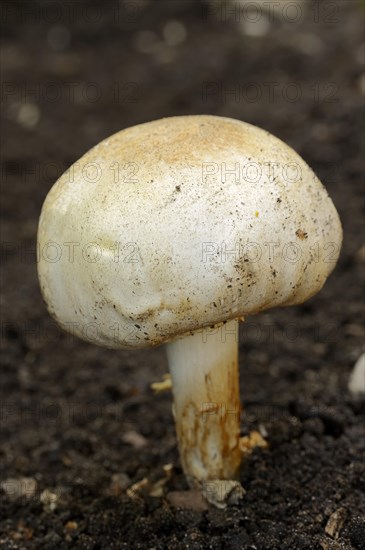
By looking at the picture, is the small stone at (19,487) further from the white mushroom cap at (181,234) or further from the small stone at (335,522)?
the small stone at (335,522)

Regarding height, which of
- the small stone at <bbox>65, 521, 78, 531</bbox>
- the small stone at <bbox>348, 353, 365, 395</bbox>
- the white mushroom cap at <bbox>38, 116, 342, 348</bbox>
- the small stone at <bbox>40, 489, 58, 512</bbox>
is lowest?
the small stone at <bbox>65, 521, 78, 531</bbox>

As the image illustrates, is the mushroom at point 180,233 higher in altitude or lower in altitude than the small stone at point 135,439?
higher

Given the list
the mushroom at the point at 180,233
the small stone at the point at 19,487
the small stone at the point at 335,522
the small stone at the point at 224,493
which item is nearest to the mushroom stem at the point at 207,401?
the small stone at the point at 224,493

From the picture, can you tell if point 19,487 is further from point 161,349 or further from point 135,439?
point 161,349

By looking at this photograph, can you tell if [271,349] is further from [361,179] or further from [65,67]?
[65,67]

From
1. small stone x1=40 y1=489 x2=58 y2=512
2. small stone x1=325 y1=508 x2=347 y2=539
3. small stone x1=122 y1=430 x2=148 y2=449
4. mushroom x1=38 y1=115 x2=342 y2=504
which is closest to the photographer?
mushroom x1=38 y1=115 x2=342 y2=504

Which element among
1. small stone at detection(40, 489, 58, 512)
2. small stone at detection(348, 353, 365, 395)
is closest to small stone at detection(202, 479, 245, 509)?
small stone at detection(40, 489, 58, 512)

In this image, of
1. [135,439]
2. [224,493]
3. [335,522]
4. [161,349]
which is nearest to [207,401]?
[224,493]

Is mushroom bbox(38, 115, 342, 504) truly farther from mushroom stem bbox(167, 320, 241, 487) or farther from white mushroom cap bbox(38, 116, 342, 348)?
mushroom stem bbox(167, 320, 241, 487)

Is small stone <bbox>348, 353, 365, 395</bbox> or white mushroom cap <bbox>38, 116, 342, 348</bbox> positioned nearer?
white mushroom cap <bbox>38, 116, 342, 348</bbox>
